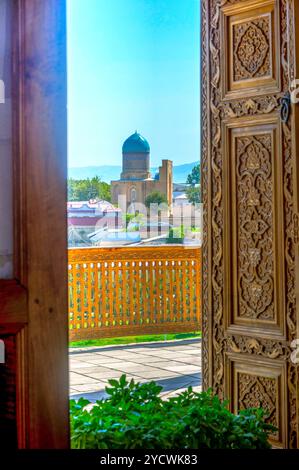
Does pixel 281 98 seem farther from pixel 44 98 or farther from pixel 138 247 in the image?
pixel 138 247

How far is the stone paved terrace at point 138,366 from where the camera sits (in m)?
4.65

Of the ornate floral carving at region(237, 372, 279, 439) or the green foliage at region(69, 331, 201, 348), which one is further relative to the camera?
the green foliage at region(69, 331, 201, 348)

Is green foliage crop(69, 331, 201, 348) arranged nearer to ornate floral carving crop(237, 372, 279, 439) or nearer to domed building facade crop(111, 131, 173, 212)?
domed building facade crop(111, 131, 173, 212)

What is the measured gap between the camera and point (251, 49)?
3.21 metres

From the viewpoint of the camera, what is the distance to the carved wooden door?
9.93 feet

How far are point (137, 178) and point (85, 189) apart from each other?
61cm

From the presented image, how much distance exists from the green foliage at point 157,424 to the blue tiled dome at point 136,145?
5326mm

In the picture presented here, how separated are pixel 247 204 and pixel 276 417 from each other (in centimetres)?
97

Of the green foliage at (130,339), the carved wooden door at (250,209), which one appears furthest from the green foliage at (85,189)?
the carved wooden door at (250,209)

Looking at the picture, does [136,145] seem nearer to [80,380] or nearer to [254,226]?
[80,380]

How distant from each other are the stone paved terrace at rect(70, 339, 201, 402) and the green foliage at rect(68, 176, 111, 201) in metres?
1.53

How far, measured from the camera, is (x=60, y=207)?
1347mm

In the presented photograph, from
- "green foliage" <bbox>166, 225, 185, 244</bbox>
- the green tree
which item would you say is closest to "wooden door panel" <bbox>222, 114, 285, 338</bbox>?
"green foliage" <bbox>166, 225, 185, 244</bbox>
